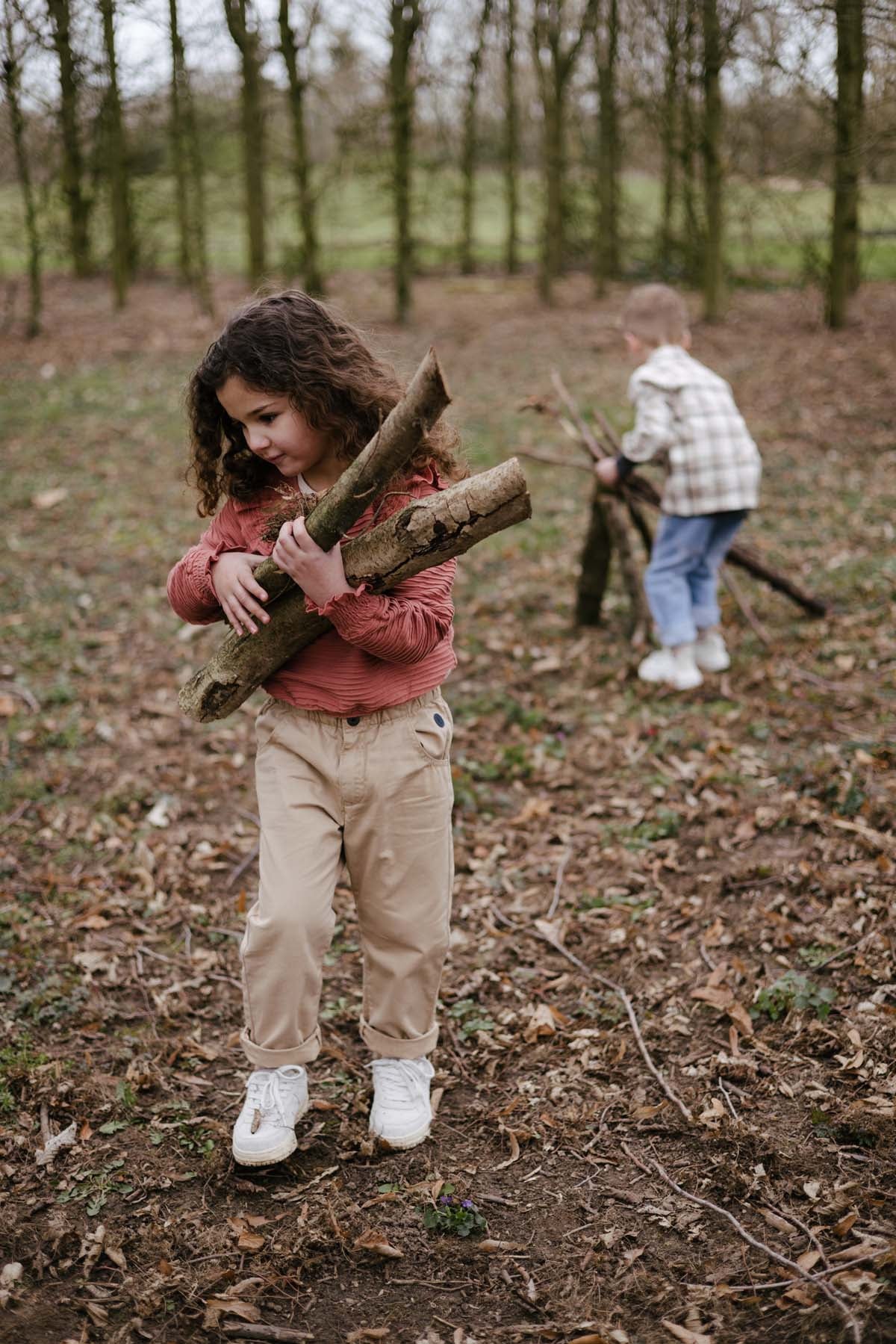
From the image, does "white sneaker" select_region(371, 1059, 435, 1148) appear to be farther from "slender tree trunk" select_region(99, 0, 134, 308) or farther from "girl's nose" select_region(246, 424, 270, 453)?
"slender tree trunk" select_region(99, 0, 134, 308)

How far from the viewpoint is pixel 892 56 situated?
782 cm

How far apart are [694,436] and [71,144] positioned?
1424 cm

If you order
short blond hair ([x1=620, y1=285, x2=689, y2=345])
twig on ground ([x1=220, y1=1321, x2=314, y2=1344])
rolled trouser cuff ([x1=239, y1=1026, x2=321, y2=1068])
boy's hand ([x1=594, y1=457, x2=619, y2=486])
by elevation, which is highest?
short blond hair ([x1=620, y1=285, x2=689, y2=345])

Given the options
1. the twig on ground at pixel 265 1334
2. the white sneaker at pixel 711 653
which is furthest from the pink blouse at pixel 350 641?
the white sneaker at pixel 711 653

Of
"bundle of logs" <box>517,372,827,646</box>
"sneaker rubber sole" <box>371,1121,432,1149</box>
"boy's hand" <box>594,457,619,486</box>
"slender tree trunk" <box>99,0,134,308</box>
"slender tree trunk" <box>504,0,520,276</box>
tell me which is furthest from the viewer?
"slender tree trunk" <box>504,0,520,276</box>

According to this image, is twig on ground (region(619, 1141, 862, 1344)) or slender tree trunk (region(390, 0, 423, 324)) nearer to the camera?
twig on ground (region(619, 1141, 862, 1344))

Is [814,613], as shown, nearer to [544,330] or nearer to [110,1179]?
[110,1179]

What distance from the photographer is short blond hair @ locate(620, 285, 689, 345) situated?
5.74m

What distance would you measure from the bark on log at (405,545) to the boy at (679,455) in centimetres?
348

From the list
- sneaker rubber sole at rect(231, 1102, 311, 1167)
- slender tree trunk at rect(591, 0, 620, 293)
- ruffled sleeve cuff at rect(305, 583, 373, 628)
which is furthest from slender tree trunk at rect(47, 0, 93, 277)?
sneaker rubber sole at rect(231, 1102, 311, 1167)

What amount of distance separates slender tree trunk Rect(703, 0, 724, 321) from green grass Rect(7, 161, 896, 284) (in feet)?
1.30

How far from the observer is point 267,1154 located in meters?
2.88

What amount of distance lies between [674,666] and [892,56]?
512cm

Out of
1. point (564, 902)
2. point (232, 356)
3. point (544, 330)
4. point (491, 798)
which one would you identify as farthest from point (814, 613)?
point (544, 330)
